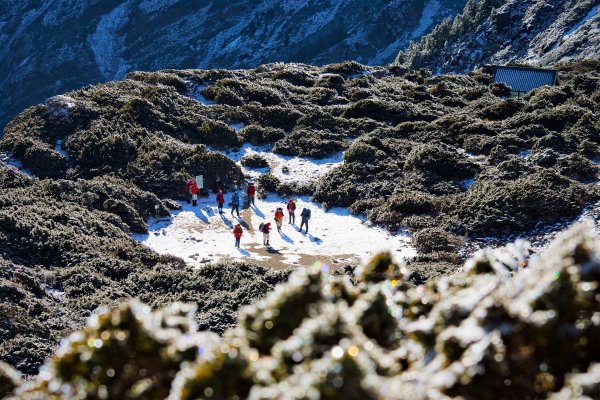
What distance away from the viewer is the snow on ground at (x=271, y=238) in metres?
20.4

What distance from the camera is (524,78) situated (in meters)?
45.4

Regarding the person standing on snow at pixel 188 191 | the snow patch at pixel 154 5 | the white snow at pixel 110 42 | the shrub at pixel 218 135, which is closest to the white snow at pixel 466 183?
the person standing on snow at pixel 188 191

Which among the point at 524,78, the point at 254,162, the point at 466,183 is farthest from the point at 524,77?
the point at 254,162

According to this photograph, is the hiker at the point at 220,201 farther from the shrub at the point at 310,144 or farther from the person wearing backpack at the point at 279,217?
the shrub at the point at 310,144

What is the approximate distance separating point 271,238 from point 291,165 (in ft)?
27.9

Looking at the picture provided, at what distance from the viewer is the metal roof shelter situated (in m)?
43.7

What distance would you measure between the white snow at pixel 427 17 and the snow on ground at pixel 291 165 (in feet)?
300

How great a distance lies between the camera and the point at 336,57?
116188 millimetres

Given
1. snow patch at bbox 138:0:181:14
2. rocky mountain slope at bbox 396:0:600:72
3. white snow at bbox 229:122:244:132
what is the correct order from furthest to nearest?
snow patch at bbox 138:0:181:14
rocky mountain slope at bbox 396:0:600:72
white snow at bbox 229:122:244:132

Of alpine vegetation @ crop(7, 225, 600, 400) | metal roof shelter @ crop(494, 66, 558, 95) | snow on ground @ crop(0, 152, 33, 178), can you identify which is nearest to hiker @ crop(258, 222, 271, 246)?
snow on ground @ crop(0, 152, 33, 178)

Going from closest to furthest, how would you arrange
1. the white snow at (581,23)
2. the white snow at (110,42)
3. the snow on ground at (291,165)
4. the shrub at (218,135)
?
the snow on ground at (291,165) < the shrub at (218,135) < the white snow at (581,23) < the white snow at (110,42)

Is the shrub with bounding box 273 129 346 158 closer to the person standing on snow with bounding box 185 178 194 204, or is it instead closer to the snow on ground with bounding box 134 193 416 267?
the snow on ground with bounding box 134 193 416 267

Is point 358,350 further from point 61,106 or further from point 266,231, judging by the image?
point 61,106

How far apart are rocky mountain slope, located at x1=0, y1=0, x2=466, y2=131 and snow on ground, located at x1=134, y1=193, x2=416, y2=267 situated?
304 feet
